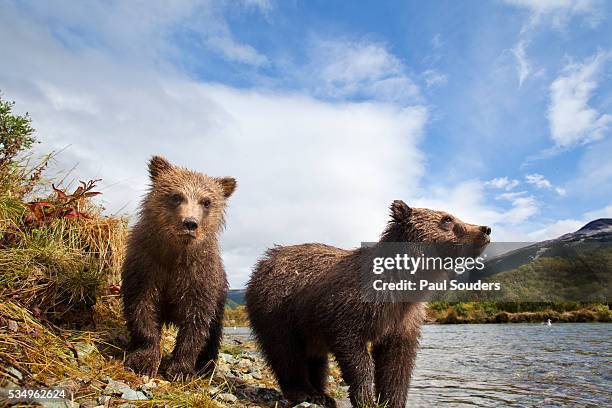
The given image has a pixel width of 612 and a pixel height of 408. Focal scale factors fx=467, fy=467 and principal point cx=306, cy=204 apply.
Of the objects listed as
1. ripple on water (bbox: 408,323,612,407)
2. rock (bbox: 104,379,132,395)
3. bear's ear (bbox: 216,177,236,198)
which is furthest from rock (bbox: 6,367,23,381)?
ripple on water (bbox: 408,323,612,407)

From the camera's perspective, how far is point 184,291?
5.48 meters

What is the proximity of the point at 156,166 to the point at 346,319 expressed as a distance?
10.1ft

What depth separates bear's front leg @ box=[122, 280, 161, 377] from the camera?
17.1 ft

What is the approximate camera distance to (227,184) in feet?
20.6

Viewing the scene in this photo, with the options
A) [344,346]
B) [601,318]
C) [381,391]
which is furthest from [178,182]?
[601,318]

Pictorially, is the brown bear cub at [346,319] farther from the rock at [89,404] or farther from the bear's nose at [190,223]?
the rock at [89,404]

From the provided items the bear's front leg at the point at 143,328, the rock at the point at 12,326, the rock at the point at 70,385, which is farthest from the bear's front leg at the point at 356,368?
the rock at the point at 12,326

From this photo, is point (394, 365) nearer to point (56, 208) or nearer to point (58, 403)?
point (58, 403)

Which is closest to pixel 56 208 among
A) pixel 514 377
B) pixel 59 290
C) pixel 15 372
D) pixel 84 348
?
pixel 59 290

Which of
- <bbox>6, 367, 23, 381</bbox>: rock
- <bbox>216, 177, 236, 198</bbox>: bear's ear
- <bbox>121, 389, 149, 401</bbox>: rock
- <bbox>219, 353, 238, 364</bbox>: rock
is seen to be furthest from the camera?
<bbox>219, 353, 238, 364</bbox>: rock

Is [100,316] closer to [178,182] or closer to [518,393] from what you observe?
[178,182]

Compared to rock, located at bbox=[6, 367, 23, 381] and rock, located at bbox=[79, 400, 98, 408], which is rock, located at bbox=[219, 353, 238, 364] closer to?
rock, located at bbox=[79, 400, 98, 408]

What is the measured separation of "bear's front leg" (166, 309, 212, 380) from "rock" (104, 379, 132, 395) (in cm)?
69

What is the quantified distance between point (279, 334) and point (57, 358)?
251 cm
